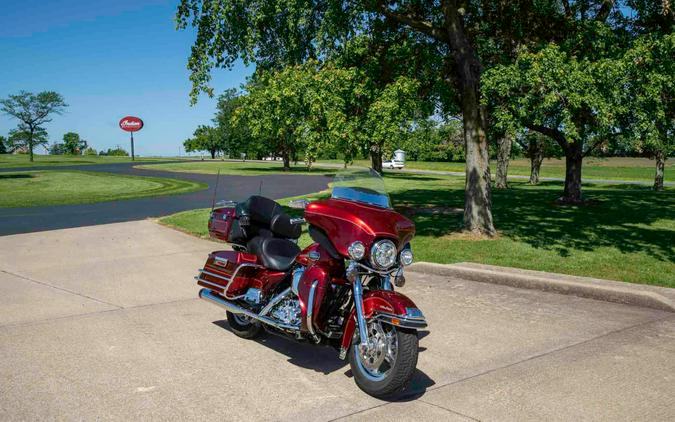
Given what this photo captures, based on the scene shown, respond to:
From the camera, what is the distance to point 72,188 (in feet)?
96.2

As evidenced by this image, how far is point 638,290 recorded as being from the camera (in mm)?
7277

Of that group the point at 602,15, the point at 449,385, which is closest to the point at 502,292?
the point at 449,385

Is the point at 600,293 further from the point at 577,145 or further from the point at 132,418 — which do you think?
the point at 577,145

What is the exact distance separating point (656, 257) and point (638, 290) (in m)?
3.92

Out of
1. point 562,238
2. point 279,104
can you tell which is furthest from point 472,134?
point 279,104

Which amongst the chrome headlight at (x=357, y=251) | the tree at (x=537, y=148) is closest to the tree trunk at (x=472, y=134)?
the chrome headlight at (x=357, y=251)

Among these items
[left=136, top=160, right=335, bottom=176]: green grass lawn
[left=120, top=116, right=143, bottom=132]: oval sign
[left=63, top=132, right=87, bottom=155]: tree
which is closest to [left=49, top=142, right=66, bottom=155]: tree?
[left=63, top=132, right=87, bottom=155]: tree

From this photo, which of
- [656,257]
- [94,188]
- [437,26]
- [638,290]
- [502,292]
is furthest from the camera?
[94,188]

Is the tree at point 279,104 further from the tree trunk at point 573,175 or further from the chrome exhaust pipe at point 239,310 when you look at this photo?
the tree trunk at point 573,175

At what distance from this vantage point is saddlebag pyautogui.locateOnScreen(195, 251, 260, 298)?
227 inches

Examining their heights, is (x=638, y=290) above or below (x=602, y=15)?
below

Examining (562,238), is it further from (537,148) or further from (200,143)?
(200,143)

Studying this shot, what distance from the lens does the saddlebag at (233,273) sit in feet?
18.9

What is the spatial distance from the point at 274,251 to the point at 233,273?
18.9 inches
